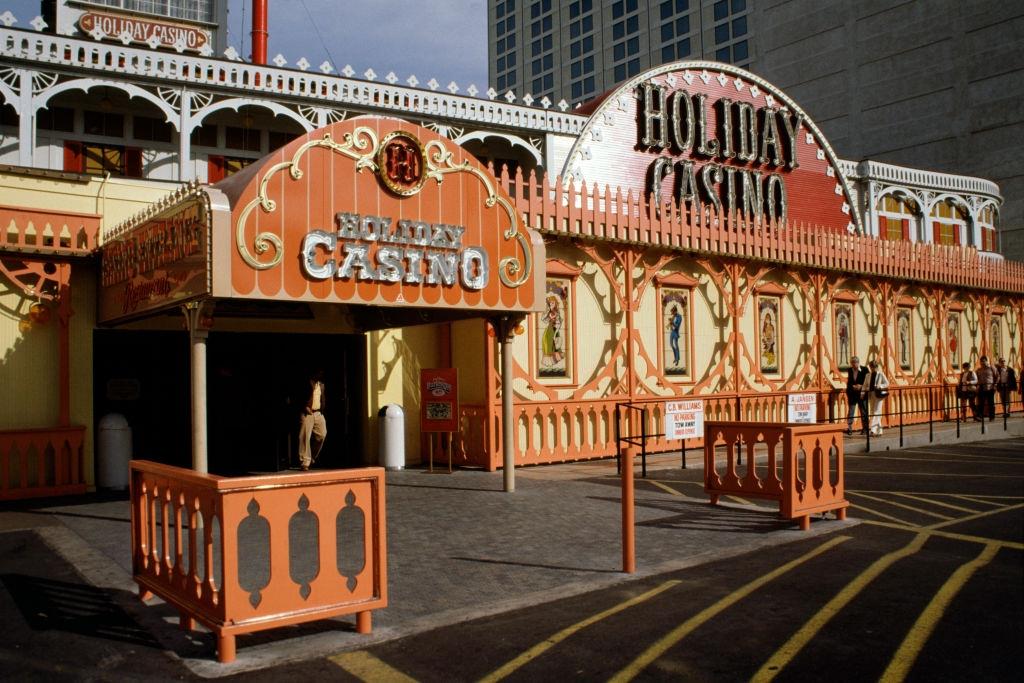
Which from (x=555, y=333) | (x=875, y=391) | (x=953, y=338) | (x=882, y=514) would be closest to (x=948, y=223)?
(x=953, y=338)

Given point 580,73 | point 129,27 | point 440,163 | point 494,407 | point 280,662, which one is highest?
point 580,73

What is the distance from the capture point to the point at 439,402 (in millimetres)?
14617

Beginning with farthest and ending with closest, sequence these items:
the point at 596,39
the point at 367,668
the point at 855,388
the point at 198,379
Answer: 1. the point at 596,39
2. the point at 855,388
3. the point at 198,379
4. the point at 367,668

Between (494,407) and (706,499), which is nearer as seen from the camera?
(706,499)

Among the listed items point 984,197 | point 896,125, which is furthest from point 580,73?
point 984,197

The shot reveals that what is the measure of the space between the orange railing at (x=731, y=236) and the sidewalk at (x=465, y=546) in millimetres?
4973

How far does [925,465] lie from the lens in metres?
15.0

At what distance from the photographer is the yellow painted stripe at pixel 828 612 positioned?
497 cm

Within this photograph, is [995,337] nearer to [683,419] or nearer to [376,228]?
[683,419]

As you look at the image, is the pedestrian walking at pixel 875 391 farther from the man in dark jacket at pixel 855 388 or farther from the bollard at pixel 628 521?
the bollard at pixel 628 521

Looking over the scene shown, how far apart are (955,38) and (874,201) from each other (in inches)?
872

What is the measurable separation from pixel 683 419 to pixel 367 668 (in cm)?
916

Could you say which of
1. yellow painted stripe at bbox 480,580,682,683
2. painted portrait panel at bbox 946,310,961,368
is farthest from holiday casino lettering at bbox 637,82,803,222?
yellow painted stripe at bbox 480,580,682,683

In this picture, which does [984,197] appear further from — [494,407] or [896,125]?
[494,407]
